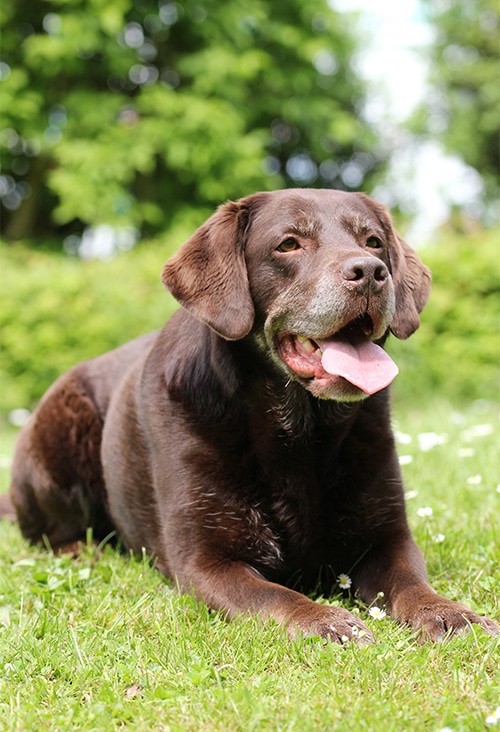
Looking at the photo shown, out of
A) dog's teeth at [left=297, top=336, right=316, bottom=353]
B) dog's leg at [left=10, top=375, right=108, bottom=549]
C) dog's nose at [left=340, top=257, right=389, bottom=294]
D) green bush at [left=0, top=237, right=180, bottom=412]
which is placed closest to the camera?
dog's nose at [left=340, top=257, right=389, bottom=294]

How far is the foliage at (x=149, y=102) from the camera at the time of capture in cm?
1413

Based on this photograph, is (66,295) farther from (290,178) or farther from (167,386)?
(290,178)

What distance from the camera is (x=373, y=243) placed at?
3211 millimetres

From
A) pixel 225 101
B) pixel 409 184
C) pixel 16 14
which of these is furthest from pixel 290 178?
pixel 16 14

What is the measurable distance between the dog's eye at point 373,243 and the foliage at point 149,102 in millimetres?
11242

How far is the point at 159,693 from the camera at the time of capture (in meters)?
2.19

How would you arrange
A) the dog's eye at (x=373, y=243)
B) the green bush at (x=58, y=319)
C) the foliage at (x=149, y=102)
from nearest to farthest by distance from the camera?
the dog's eye at (x=373, y=243), the green bush at (x=58, y=319), the foliage at (x=149, y=102)

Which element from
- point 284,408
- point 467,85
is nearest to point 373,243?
point 284,408

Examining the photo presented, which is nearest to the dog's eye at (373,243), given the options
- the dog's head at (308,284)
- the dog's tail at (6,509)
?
the dog's head at (308,284)

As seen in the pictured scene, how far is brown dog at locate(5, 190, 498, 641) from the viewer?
9.48 feet

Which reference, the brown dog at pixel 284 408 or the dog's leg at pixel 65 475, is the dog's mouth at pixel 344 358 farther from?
the dog's leg at pixel 65 475

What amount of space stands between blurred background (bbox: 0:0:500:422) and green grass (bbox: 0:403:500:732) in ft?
20.6

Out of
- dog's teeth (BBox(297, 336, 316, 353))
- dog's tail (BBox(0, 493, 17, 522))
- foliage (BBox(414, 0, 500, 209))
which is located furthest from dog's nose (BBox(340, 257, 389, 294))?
foliage (BBox(414, 0, 500, 209))

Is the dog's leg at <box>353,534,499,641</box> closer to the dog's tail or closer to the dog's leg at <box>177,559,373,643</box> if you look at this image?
the dog's leg at <box>177,559,373,643</box>
